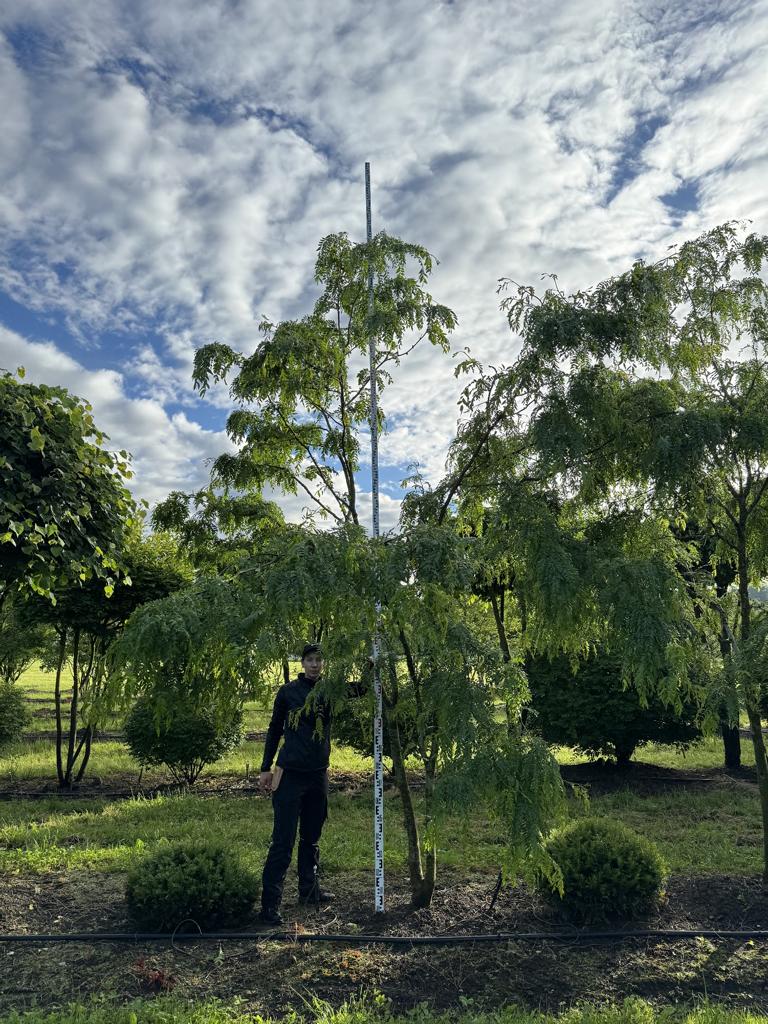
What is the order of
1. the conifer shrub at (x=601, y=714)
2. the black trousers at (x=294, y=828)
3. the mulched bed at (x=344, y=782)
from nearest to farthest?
the black trousers at (x=294, y=828) < the mulched bed at (x=344, y=782) < the conifer shrub at (x=601, y=714)

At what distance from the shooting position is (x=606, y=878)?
4.95 metres

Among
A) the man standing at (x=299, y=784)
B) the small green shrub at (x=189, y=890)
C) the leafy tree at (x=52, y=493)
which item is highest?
the leafy tree at (x=52, y=493)

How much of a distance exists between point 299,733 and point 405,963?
1.65 metres

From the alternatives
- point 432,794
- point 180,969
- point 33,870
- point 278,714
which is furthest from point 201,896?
point 33,870

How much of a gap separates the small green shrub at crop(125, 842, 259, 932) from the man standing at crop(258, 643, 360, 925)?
0.20 meters

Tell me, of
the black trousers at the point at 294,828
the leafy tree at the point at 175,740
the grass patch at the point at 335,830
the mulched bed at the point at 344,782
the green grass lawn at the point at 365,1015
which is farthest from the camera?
the leafy tree at the point at 175,740

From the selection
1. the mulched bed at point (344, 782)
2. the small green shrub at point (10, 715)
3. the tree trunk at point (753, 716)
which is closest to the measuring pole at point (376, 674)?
the tree trunk at point (753, 716)

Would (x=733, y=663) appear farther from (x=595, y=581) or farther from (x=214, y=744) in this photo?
(x=214, y=744)

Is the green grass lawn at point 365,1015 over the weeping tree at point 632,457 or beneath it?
beneath

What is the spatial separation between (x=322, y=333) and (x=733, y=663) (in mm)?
4183

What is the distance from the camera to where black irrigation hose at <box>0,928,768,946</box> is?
4.52m

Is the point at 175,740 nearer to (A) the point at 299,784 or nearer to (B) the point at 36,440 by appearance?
(A) the point at 299,784

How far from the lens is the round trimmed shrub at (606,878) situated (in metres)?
4.92

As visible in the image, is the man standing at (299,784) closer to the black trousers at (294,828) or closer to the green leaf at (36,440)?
the black trousers at (294,828)
